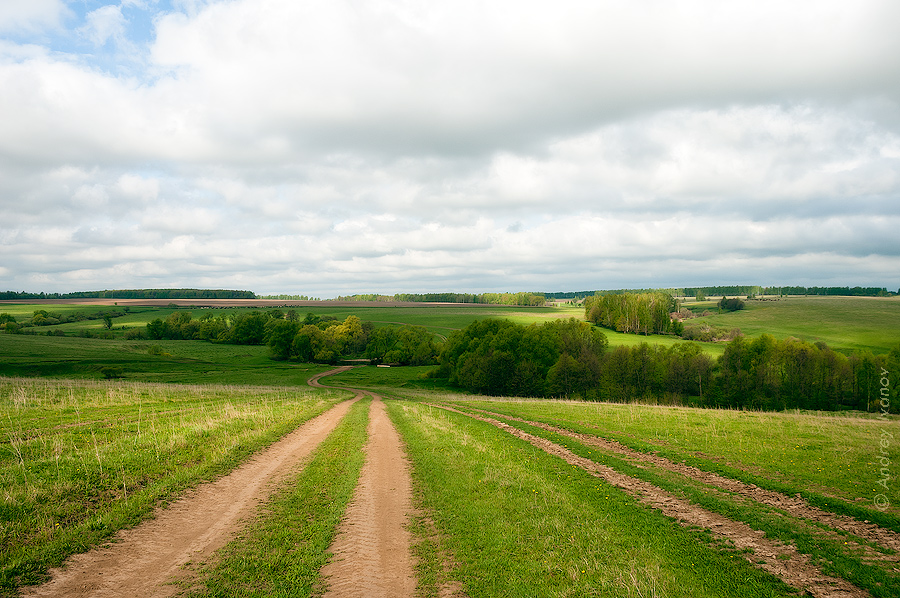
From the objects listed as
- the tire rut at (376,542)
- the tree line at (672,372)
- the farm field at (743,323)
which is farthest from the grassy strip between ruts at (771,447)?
the tree line at (672,372)

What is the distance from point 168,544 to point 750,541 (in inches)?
487

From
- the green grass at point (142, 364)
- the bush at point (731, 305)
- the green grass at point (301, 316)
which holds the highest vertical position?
the bush at point (731, 305)

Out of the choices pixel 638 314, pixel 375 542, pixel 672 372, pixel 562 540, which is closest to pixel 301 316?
pixel 638 314

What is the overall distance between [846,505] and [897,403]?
217 feet

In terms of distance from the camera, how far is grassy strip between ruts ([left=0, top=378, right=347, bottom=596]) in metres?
8.59

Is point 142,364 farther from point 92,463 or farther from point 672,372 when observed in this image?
point 672,372

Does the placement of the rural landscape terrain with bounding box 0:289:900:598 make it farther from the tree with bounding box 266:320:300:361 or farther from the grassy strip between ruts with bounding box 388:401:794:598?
the tree with bounding box 266:320:300:361

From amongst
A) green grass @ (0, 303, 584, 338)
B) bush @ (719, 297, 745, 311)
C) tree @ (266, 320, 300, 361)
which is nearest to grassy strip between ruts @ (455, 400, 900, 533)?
tree @ (266, 320, 300, 361)

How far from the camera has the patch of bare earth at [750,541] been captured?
24.3ft

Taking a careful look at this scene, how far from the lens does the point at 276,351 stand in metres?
107

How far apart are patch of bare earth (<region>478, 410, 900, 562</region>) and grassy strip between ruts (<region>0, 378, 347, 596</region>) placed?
15316 mm

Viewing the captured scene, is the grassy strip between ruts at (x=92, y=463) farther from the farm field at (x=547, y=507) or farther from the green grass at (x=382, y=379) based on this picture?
the green grass at (x=382, y=379)

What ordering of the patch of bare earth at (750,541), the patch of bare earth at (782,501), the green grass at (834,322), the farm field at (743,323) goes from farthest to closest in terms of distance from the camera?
1. the farm field at (743,323)
2. the green grass at (834,322)
3. the patch of bare earth at (782,501)
4. the patch of bare earth at (750,541)

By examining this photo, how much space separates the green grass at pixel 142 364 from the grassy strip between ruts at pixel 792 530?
198ft
